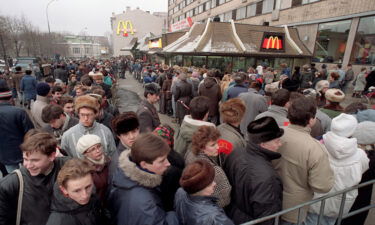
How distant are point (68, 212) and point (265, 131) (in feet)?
5.77

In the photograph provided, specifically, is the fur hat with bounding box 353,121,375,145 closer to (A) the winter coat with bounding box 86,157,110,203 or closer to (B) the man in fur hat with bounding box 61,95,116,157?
(A) the winter coat with bounding box 86,157,110,203

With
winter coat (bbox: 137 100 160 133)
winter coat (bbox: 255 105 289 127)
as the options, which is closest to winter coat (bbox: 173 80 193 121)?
winter coat (bbox: 137 100 160 133)

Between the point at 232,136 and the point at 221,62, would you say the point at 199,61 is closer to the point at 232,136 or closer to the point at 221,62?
the point at 221,62

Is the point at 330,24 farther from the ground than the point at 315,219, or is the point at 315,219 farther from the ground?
the point at 330,24

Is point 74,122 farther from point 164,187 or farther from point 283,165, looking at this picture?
point 283,165

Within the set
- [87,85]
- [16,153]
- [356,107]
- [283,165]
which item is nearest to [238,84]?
[356,107]

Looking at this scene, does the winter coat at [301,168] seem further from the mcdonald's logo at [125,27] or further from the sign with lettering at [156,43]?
the mcdonald's logo at [125,27]

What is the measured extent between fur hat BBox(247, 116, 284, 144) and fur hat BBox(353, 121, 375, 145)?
4.02 feet

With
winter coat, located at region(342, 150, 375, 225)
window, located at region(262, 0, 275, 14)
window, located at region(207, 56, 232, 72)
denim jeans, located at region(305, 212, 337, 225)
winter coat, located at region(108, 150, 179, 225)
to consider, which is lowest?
denim jeans, located at region(305, 212, 337, 225)

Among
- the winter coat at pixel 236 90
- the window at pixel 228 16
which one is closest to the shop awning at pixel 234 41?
the winter coat at pixel 236 90

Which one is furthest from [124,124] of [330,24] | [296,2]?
[296,2]

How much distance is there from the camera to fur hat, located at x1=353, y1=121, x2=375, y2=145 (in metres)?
2.32

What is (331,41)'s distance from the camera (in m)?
14.9

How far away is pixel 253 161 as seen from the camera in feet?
6.20
